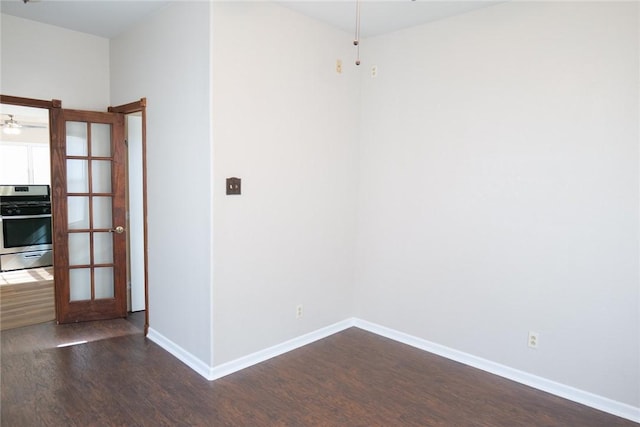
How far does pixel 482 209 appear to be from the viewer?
10.4ft

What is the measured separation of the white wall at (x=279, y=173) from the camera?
9.55 ft

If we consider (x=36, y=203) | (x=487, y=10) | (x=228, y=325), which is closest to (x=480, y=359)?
(x=228, y=325)

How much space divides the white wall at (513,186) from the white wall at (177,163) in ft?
5.58

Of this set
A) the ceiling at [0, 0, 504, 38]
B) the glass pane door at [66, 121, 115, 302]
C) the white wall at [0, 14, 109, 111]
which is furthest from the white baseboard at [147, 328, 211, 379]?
the ceiling at [0, 0, 504, 38]

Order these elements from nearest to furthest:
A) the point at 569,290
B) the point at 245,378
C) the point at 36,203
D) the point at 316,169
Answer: the point at 569,290, the point at 245,378, the point at 316,169, the point at 36,203

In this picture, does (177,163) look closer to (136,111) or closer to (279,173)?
(279,173)

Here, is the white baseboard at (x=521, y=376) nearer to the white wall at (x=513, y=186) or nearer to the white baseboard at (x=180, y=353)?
the white wall at (x=513, y=186)

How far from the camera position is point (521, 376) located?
3014 mm

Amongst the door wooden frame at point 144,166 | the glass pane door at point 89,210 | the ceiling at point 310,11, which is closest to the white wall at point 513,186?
the ceiling at point 310,11

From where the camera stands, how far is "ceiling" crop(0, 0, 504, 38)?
3.08 metres

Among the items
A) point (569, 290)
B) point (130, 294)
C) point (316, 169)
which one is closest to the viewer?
point (569, 290)

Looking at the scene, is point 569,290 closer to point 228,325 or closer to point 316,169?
point 316,169

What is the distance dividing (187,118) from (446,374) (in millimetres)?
2828

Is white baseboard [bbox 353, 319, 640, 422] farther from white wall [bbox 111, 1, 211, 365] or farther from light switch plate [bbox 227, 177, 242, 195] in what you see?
light switch plate [bbox 227, 177, 242, 195]
